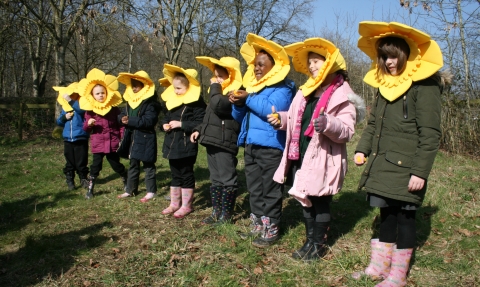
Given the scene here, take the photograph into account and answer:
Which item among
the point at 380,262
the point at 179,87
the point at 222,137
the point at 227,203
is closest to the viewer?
the point at 380,262

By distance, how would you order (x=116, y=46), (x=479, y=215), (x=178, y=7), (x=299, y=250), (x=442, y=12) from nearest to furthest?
(x=299, y=250) → (x=479, y=215) → (x=442, y=12) → (x=178, y=7) → (x=116, y=46)

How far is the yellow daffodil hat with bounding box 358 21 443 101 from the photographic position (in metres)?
2.70

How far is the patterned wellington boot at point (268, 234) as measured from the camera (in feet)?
13.0

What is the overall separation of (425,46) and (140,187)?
518 cm

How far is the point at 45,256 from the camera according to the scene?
3.87 metres

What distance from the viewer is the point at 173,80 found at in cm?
507

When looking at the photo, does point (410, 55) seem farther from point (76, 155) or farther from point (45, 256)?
point (76, 155)

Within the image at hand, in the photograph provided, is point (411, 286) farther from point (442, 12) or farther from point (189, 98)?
point (442, 12)

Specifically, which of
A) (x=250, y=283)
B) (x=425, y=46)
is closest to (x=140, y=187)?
(x=250, y=283)

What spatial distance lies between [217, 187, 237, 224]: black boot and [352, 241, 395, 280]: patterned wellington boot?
1.79 m

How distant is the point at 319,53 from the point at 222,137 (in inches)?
60.8

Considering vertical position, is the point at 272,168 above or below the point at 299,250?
above

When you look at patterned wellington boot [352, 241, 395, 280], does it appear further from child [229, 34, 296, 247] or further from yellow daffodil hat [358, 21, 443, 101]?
yellow daffodil hat [358, 21, 443, 101]

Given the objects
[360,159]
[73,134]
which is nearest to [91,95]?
[73,134]
